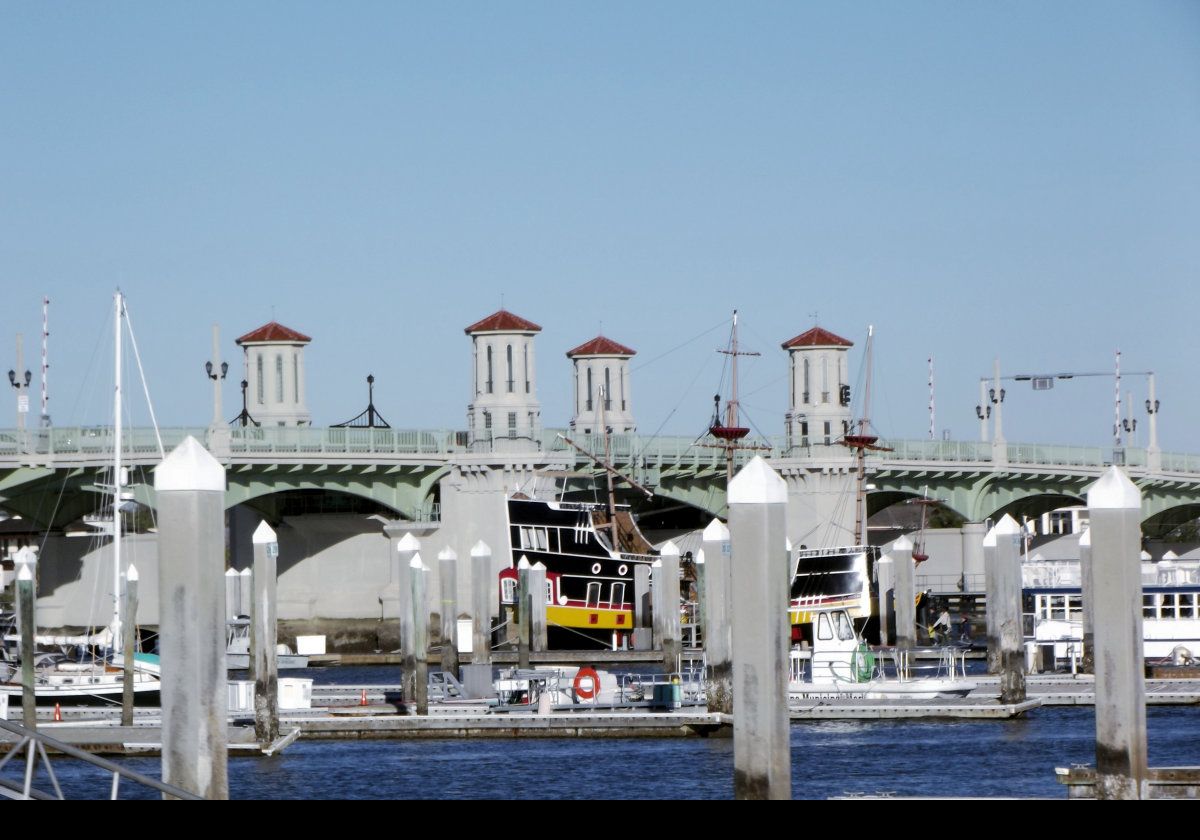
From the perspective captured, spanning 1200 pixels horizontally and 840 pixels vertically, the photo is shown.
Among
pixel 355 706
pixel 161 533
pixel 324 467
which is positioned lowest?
pixel 355 706

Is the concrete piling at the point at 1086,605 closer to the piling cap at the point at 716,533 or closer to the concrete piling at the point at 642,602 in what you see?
the piling cap at the point at 716,533

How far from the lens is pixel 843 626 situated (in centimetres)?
5009

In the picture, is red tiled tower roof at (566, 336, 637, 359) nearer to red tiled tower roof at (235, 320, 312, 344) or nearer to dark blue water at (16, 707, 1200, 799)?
red tiled tower roof at (235, 320, 312, 344)

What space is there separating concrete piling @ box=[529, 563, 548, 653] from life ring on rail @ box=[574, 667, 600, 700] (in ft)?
78.7

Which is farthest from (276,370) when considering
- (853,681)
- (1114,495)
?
(1114,495)

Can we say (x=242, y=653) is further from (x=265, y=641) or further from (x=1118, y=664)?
(x=1118, y=664)

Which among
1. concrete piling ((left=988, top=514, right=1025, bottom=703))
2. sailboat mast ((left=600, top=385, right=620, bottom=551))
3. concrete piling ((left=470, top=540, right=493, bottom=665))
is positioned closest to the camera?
concrete piling ((left=988, top=514, right=1025, bottom=703))

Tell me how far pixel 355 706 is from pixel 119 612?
12.5m

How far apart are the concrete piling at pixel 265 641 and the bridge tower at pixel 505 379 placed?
39960 millimetres

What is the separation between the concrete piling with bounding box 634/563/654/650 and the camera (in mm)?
73375

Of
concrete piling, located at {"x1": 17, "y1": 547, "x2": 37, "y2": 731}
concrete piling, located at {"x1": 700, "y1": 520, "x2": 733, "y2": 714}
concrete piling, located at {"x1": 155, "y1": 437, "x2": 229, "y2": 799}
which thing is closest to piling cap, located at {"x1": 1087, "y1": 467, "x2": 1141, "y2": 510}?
concrete piling, located at {"x1": 155, "y1": 437, "x2": 229, "y2": 799}
